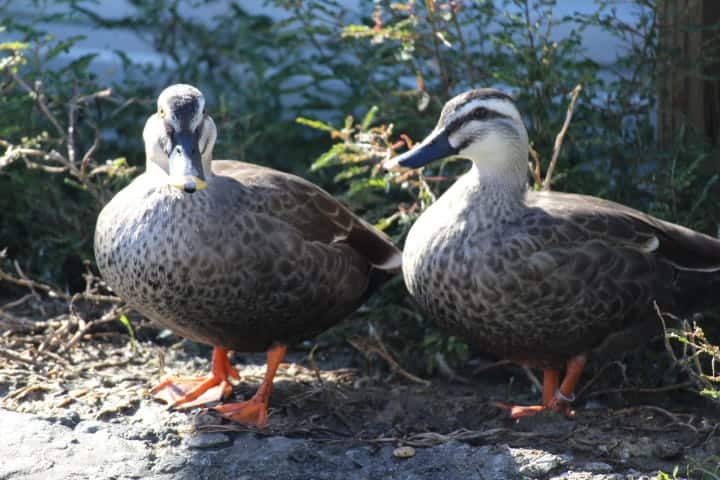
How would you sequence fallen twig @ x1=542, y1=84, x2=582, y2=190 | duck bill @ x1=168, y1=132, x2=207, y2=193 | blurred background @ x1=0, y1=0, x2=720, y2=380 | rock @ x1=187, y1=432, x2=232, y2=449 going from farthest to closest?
blurred background @ x1=0, y1=0, x2=720, y2=380
fallen twig @ x1=542, y1=84, x2=582, y2=190
rock @ x1=187, y1=432, x2=232, y2=449
duck bill @ x1=168, y1=132, x2=207, y2=193

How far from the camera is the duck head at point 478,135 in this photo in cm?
430

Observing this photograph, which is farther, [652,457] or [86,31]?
[86,31]

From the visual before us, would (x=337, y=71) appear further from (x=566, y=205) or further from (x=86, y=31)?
(x=86, y=31)

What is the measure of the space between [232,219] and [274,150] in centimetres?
219

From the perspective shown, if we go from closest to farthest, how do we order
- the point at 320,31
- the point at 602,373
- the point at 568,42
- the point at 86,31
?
the point at 602,373, the point at 568,42, the point at 320,31, the point at 86,31

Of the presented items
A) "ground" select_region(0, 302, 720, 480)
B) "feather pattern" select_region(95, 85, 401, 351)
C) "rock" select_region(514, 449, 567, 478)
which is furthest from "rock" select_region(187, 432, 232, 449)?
"rock" select_region(514, 449, 567, 478)

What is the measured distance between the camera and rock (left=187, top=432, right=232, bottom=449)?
4.06 metres

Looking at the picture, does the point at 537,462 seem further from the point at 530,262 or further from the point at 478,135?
the point at 478,135

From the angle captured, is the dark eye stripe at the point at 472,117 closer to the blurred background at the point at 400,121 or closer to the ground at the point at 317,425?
the blurred background at the point at 400,121

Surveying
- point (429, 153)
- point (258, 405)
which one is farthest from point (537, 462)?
point (429, 153)

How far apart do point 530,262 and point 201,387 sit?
1.45 meters

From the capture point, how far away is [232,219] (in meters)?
4.21

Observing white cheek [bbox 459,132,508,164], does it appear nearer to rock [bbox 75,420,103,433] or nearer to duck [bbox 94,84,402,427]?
duck [bbox 94,84,402,427]

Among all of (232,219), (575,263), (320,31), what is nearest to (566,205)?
(575,263)
